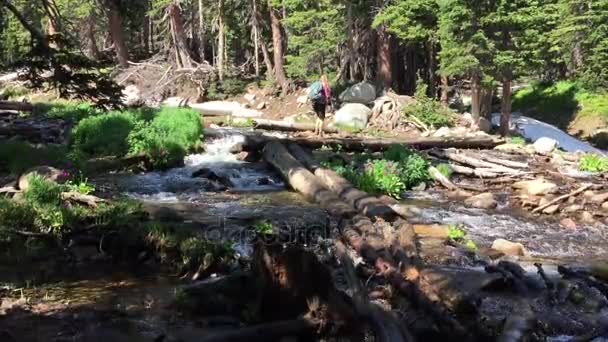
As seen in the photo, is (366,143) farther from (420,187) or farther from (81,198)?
(81,198)

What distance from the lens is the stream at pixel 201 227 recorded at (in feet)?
21.4

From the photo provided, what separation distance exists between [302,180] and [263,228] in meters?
4.59

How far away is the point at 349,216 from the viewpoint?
1143cm

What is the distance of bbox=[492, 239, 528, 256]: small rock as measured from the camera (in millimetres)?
10000

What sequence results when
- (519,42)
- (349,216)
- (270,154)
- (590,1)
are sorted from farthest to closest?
(590,1) → (519,42) → (270,154) → (349,216)

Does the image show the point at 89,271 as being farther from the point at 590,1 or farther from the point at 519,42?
the point at 590,1

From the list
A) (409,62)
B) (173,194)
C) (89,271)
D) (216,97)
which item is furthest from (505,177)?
(216,97)

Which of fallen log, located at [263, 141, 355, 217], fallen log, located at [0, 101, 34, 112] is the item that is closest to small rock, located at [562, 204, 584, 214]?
fallen log, located at [263, 141, 355, 217]

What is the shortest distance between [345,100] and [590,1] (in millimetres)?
17123

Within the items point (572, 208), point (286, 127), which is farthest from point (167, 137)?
point (572, 208)

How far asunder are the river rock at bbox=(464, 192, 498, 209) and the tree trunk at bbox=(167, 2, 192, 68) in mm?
28213

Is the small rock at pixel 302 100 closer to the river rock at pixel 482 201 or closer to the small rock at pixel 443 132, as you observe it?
the small rock at pixel 443 132

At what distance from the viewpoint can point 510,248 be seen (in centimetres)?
1006

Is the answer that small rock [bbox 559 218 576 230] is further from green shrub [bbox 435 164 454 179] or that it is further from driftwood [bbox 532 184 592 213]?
green shrub [bbox 435 164 454 179]
